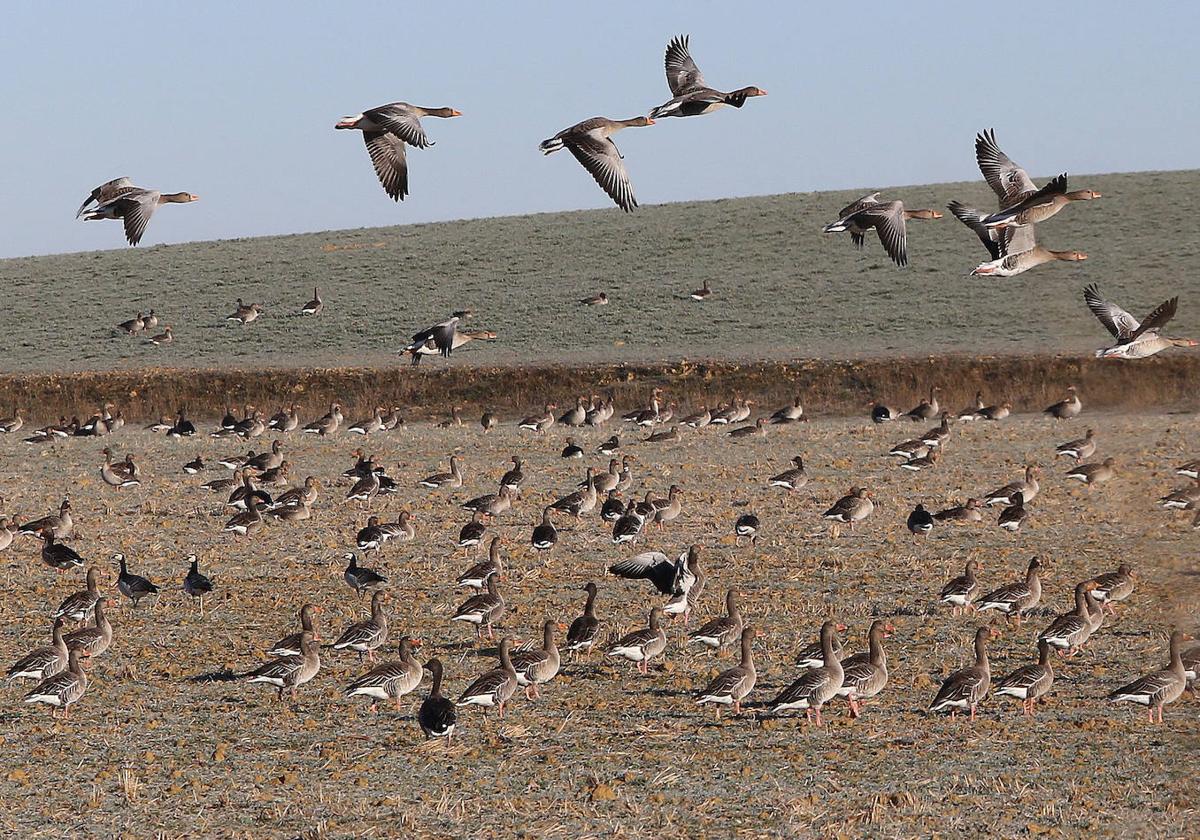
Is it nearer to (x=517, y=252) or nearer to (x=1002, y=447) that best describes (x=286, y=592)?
(x=1002, y=447)

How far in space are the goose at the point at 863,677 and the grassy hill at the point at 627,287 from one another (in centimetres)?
2775

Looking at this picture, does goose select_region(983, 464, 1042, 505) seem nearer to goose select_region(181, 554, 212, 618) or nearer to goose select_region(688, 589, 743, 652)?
goose select_region(688, 589, 743, 652)

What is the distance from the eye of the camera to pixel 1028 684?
13383 mm

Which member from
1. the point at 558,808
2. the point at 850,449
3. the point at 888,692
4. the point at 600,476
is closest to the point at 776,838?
the point at 558,808

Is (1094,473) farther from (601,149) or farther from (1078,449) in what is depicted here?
(601,149)

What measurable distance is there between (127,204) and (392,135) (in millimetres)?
2746

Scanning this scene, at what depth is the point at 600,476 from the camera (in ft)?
88.9

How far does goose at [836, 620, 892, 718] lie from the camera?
43.9ft

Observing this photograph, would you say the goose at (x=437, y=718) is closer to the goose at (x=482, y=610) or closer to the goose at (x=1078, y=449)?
the goose at (x=482, y=610)

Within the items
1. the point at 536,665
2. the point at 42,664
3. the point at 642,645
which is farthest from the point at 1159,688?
the point at 42,664

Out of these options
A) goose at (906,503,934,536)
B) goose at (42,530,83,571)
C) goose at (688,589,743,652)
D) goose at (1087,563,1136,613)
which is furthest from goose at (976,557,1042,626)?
goose at (42,530,83,571)

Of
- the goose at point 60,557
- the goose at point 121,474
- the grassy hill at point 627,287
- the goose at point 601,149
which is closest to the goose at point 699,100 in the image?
the goose at point 601,149

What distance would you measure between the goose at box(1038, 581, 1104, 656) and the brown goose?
1.14 meters

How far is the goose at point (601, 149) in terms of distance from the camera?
13.0m
